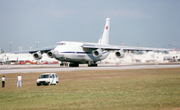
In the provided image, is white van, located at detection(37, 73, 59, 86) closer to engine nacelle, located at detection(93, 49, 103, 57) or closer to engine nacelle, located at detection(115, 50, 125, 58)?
engine nacelle, located at detection(93, 49, 103, 57)

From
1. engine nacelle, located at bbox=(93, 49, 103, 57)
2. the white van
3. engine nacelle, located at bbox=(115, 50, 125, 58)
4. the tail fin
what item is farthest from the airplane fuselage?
the white van

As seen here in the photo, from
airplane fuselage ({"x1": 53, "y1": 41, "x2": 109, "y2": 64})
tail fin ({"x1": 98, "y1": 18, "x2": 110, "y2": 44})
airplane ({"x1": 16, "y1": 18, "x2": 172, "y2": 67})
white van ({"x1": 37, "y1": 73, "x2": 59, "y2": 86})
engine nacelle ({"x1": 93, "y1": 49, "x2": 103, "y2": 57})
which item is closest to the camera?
white van ({"x1": 37, "y1": 73, "x2": 59, "y2": 86})

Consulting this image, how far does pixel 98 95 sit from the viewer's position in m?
21.6

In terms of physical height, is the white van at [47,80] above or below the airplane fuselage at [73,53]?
below

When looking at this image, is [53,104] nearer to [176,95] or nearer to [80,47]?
[176,95]

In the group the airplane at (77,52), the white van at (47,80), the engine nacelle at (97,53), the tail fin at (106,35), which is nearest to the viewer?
the white van at (47,80)

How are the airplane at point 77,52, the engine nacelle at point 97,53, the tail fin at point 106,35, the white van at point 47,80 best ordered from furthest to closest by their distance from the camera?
the tail fin at point 106,35, the engine nacelle at point 97,53, the airplane at point 77,52, the white van at point 47,80

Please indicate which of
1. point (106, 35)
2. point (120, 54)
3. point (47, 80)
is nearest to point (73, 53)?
point (120, 54)

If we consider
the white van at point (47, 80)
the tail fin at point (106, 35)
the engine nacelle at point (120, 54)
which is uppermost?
the tail fin at point (106, 35)

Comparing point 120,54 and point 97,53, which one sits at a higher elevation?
point 97,53

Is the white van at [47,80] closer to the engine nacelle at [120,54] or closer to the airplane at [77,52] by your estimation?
the airplane at [77,52]

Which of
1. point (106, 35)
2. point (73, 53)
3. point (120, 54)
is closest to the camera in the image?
point (73, 53)

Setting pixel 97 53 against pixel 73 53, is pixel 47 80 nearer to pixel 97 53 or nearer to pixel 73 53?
pixel 73 53

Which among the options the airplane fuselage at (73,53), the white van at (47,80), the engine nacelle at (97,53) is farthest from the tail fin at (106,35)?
the white van at (47,80)
